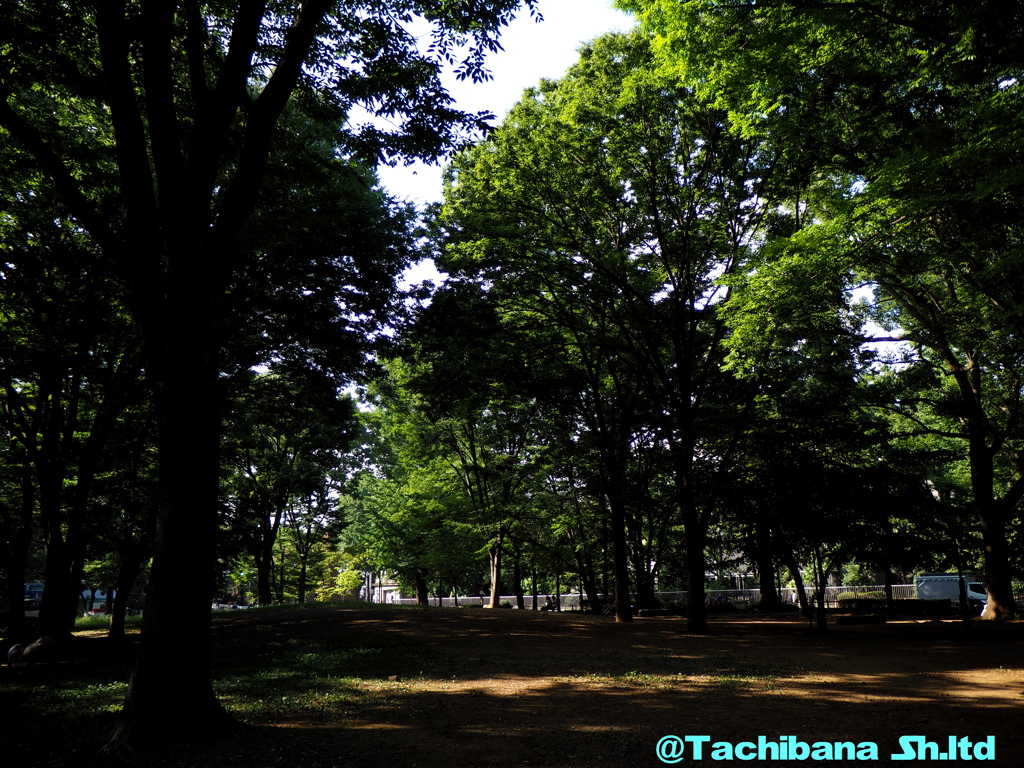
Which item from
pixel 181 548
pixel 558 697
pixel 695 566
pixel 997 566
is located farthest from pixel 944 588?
pixel 181 548

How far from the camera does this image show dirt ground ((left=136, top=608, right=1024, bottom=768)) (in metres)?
5.56

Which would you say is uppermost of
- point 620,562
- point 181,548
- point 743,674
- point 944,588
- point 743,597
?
point 181,548

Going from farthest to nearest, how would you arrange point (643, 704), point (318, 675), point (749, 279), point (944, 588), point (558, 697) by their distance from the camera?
point (944, 588) < point (749, 279) < point (318, 675) < point (558, 697) < point (643, 704)

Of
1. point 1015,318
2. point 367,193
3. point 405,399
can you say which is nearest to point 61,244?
point 367,193

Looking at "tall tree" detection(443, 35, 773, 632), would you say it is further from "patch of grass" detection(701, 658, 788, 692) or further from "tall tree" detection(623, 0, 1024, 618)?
"patch of grass" detection(701, 658, 788, 692)

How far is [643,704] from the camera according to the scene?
23.9 feet

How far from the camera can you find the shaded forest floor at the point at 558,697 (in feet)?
18.6

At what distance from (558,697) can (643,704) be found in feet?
3.62

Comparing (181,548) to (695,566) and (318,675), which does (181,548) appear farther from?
(695,566)

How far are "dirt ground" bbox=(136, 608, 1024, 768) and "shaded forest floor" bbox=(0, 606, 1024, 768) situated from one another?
3 centimetres

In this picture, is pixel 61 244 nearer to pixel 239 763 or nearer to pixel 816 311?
pixel 239 763

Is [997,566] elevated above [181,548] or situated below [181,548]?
below

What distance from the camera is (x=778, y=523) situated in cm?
1537

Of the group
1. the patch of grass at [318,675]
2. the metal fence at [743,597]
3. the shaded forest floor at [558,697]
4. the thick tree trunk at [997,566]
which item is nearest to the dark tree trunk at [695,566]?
the shaded forest floor at [558,697]
